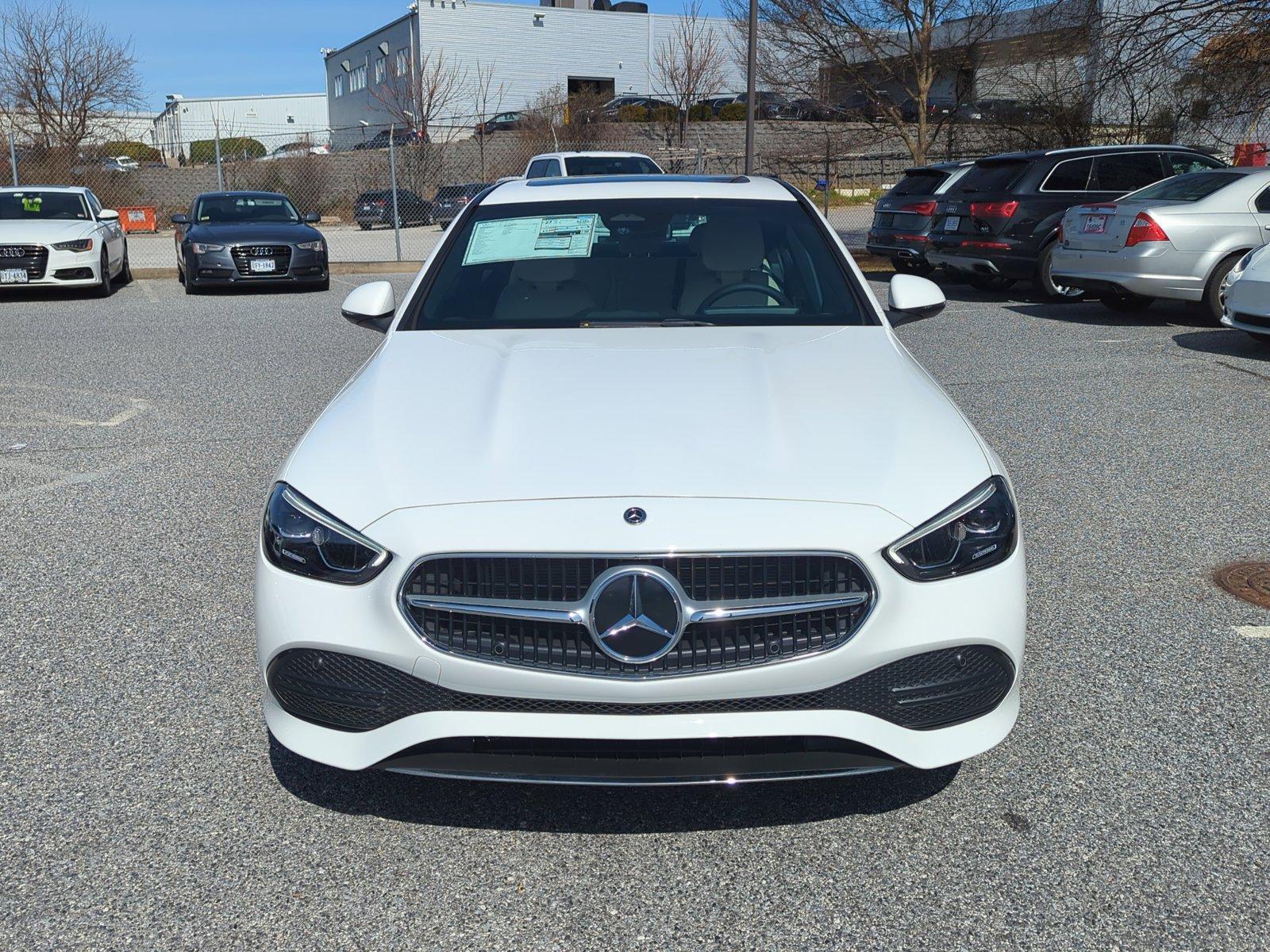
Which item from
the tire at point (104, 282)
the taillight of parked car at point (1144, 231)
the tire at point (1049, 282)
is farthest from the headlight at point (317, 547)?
the tire at point (104, 282)

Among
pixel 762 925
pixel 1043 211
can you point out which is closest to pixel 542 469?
pixel 762 925

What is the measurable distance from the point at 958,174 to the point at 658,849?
14.1m

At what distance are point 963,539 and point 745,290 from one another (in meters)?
1.75

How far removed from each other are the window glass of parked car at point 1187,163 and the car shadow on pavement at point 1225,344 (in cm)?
331

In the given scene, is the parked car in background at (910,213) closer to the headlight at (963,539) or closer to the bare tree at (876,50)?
the bare tree at (876,50)

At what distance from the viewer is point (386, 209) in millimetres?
31297

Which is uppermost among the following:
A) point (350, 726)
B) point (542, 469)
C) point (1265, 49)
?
point (1265, 49)

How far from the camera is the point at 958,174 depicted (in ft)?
50.6

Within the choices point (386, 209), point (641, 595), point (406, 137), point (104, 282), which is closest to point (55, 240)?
point (104, 282)

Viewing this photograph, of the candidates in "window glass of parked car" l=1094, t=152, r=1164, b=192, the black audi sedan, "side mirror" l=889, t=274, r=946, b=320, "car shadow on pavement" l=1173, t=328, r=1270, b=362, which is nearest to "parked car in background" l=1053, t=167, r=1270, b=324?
"car shadow on pavement" l=1173, t=328, r=1270, b=362

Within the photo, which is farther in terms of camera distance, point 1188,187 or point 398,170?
point 398,170

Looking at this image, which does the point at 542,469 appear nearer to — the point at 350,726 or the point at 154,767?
the point at 350,726

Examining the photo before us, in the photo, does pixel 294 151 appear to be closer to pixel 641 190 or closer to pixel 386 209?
pixel 386 209

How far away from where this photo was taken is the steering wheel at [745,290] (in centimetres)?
421
